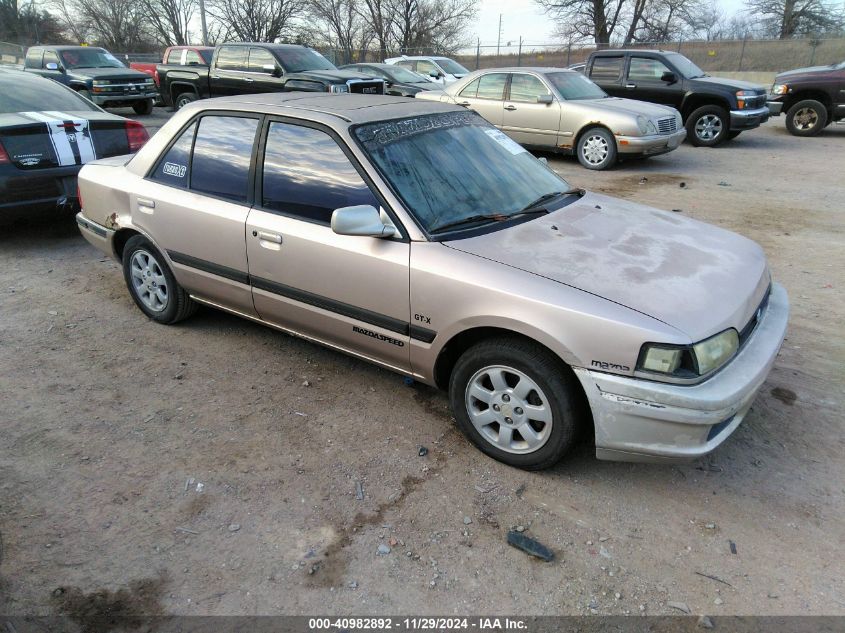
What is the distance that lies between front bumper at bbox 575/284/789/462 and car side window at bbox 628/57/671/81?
10990 mm

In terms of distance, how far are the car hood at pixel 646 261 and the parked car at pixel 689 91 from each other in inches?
379

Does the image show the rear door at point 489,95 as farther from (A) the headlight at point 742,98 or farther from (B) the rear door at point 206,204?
(B) the rear door at point 206,204

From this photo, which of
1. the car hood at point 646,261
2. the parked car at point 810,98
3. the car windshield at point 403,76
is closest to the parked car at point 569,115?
the parked car at point 810,98

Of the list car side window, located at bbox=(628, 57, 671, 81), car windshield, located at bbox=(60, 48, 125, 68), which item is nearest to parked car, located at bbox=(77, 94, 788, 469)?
car side window, located at bbox=(628, 57, 671, 81)

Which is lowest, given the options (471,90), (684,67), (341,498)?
(341,498)

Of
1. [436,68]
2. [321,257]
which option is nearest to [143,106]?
[436,68]

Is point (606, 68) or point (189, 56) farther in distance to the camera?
point (189, 56)

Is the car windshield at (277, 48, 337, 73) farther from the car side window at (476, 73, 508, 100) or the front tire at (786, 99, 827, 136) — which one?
the front tire at (786, 99, 827, 136)

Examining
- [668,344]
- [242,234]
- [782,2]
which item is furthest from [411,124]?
[782,2]

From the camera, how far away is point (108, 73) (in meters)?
15.0

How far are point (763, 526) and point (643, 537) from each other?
1.79 ft

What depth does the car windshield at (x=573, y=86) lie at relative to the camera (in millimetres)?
10469

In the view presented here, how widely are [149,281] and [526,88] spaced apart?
808 cm

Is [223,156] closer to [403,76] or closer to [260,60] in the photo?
[260,60]
